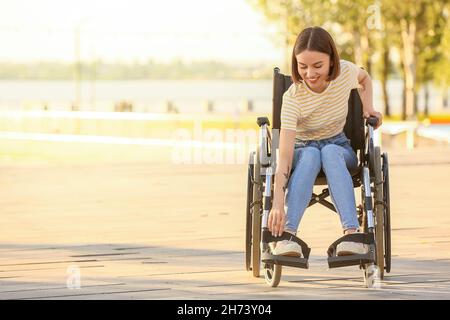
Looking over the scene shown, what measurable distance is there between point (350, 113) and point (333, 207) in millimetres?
458

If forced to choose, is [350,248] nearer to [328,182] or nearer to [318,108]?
[328,182]

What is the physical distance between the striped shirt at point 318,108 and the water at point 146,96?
34.2 meters

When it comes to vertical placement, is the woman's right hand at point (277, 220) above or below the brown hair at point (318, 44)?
below

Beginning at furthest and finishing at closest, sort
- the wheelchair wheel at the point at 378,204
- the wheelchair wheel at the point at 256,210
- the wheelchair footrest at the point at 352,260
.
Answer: the wheelchair wheel at the point at 256,210 → the wheelchair wheel at the point at 378,204 → the wheelchair footrest at the point at 352,260

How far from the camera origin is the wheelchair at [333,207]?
6090 millimetres

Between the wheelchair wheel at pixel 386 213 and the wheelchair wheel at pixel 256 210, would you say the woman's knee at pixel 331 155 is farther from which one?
the wheelchair wheel at pixel 256 210

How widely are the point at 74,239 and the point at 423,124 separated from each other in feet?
57.4

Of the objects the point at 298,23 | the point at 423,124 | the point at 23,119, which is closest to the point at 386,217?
the point at 423,124

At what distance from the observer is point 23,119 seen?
55.8 m

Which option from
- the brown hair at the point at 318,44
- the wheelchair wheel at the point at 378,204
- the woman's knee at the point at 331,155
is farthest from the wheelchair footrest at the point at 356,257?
the brown hair at the point at 318,44

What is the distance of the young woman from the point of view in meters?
6.15

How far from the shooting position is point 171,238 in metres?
8.42

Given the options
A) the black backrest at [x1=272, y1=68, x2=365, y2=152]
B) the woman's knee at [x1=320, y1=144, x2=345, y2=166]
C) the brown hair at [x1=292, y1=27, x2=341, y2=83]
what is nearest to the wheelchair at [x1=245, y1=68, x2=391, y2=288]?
the black backrest at [x1=272, y1=68, x2=365, y2=152]

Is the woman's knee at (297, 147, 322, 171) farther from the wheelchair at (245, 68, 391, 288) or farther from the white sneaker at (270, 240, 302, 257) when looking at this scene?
the white sneaker at (270, 240, 302, 257)
